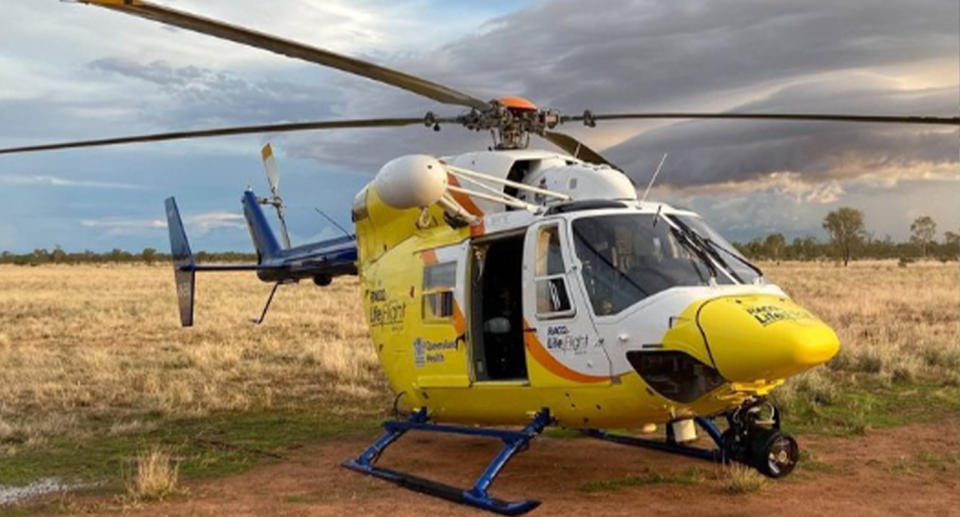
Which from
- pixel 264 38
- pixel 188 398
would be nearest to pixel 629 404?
pixel 264 38

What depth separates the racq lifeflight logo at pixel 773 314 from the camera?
7264 mm

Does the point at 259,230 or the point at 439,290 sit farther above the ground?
the point at 259,230

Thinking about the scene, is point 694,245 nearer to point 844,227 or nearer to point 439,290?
point 439,290

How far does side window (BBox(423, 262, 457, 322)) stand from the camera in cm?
957

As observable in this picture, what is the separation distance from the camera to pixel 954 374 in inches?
649

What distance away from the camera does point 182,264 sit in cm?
1575

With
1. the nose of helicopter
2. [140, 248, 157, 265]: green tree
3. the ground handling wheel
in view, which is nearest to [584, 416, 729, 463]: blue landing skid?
the ground handling wheel

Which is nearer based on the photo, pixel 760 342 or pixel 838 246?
pixel 760 342

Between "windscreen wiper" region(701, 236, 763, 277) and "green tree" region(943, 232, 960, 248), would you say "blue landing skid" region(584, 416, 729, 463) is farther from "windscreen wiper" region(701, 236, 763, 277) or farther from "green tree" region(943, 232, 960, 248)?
"green tree" region(943, 232, 960, 248)

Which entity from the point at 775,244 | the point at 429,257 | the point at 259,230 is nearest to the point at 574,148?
the point at 429,257

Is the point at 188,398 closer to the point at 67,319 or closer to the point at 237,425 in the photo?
the point at 237,425

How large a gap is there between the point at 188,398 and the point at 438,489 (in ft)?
26.0

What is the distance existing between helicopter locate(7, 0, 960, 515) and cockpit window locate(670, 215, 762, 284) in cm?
2

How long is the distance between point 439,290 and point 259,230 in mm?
7936
